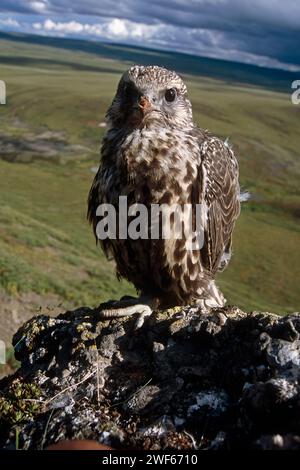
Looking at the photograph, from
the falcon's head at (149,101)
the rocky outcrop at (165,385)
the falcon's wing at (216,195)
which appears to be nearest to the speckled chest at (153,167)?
the falcon's head at (149,101)

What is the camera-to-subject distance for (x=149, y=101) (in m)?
4.96

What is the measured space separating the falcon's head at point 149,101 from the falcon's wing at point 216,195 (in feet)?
1.31

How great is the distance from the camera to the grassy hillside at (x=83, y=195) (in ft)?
71.1

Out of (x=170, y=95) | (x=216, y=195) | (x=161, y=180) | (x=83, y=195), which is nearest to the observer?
(x=161, y=180)

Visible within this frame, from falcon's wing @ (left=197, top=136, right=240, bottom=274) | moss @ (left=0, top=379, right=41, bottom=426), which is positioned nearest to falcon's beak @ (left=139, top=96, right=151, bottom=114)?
falcon's wing @ (left=197, top=136, right=240, bottom=274)

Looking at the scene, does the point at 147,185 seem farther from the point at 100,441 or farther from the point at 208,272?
the point at 100,441

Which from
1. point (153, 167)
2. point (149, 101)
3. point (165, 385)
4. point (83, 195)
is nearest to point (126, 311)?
point (165, 385)

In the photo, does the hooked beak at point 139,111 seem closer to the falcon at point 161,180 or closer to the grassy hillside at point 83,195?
the falcon at point 161,180

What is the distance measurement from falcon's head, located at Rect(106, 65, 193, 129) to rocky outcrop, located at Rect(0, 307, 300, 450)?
1910 millimetres

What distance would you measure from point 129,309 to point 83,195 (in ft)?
171

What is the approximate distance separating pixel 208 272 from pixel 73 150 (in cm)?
7903

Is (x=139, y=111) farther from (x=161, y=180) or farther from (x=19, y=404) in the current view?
(x=19, y=404)

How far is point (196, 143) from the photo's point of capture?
17.4 feet
